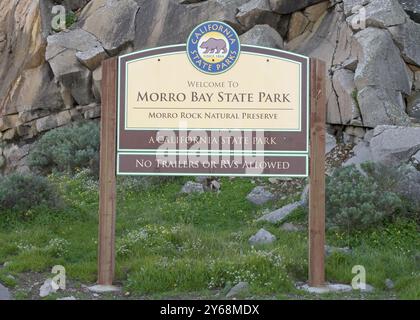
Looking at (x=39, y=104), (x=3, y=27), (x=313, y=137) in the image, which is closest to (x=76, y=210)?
(x=313, y=137)

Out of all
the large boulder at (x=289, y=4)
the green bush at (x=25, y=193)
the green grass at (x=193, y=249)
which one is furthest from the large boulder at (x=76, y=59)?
the green bush at (x=25, y=193)

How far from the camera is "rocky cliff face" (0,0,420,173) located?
14.4 metres

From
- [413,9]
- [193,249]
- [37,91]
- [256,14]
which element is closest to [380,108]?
[413,9]

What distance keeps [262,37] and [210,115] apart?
8.37 metres

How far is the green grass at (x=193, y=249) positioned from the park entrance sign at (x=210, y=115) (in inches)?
34.7

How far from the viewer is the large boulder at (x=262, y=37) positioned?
16141mm

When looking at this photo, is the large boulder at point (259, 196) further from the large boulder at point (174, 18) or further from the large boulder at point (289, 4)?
the large boulder at point (289, 4)

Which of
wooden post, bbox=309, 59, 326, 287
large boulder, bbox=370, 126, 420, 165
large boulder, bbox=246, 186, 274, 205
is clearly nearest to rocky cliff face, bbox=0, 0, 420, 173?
large boulder, bbox=370, 126, 420, 165

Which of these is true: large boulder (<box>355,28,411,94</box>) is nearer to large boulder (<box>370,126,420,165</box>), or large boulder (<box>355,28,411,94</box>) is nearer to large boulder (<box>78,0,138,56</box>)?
large boulder (<box>370,126,420,165</box>)

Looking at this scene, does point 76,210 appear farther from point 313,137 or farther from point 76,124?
point 76,124

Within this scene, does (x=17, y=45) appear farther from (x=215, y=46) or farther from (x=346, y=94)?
(x=215, y=46)

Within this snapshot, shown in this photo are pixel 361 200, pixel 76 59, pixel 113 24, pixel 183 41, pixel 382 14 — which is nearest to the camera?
pixel 361 200

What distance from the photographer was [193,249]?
9195 mm

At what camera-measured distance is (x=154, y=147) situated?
27.3 feet
